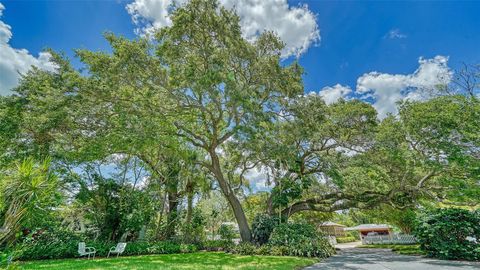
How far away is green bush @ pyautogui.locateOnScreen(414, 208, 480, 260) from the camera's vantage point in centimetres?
845

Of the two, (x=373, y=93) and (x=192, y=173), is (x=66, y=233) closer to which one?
(x=192, y=173)

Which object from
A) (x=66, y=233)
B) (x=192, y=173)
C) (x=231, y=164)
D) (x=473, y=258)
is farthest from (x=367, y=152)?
(x=66, y=233)

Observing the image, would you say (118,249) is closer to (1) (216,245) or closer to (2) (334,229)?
(1) (216,245)

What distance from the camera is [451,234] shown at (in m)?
8.78

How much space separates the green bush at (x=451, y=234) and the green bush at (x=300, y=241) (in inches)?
160

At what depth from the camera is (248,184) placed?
18250 millimetres

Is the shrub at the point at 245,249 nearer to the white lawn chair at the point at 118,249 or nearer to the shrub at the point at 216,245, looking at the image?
the shrub at the point at 216,245

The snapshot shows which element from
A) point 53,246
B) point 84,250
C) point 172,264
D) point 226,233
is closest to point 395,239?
point 226,233

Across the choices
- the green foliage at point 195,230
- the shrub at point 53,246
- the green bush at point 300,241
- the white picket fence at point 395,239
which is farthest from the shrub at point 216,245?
the white picket fence at point 395,239

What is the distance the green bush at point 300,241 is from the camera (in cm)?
1091

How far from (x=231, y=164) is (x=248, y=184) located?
117 inches

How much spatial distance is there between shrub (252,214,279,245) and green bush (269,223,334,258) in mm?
809

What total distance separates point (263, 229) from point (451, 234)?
320 inches

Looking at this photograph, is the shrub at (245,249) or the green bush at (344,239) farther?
the green bush at (344,239)
